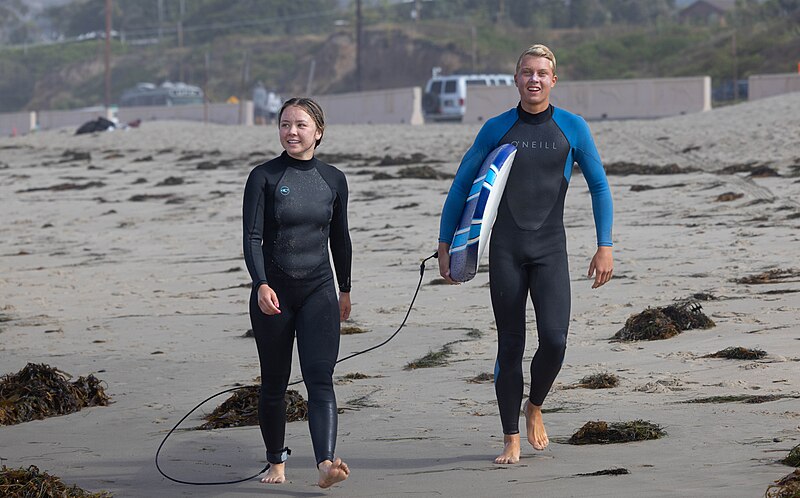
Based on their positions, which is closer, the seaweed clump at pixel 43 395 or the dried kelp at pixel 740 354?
the seaweed clump at pixel 43 395

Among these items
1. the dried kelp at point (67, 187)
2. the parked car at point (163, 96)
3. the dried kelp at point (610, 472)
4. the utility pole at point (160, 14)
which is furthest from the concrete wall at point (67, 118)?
the utility pole at point (160, 14)

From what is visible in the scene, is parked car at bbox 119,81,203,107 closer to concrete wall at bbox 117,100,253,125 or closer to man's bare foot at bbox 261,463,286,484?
concrete wall at bbox 117,100,253,125

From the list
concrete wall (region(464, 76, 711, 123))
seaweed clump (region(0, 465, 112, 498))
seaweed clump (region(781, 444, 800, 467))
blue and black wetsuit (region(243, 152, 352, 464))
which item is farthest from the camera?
concrete wall (region(464, 76, 711, 123))

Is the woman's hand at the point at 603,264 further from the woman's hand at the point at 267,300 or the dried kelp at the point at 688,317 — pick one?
the dried kelp at the point at 688,317

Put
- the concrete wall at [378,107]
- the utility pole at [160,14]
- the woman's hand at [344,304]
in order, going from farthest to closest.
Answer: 1. the utility pole at [160,14]
2. the concrete wall at [378,107]
3. the woman's hand at [344,304]

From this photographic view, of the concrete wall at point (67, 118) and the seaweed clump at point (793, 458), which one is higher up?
the concrete wall at point (67, 118)

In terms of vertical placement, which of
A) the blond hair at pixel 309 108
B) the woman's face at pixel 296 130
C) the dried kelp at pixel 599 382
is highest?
the blond hair at pixel 309 108

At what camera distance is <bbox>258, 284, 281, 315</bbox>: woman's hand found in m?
4.97

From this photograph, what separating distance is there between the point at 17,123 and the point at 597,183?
62.6 metres

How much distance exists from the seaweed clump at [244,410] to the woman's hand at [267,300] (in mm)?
1467

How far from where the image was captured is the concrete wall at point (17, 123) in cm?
6316

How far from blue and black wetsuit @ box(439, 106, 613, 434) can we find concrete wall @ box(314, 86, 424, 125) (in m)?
36.8

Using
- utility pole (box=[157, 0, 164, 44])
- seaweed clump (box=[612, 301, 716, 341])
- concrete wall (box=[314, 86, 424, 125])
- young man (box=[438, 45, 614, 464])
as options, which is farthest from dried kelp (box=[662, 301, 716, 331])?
utility pole (box=[157, 0, 164, 44])

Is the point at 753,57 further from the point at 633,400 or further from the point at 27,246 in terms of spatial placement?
the point at 633,400
